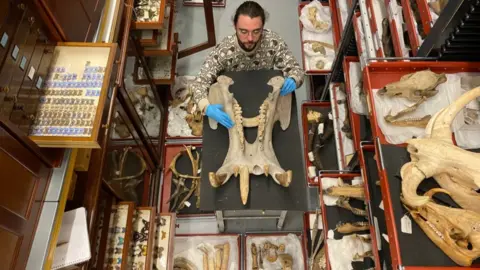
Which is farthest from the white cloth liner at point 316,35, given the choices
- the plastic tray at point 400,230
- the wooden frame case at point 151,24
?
the plastic tray at point 400,230

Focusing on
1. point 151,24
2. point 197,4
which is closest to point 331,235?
point 151,24

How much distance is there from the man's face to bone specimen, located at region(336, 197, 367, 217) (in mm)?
1488

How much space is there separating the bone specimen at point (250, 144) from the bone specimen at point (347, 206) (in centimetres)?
43

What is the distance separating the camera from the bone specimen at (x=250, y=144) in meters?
3.04

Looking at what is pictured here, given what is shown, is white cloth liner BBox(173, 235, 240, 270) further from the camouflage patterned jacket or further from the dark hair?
the dark hair

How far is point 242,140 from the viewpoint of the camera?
3158 mm

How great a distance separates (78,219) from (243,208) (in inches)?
47.6

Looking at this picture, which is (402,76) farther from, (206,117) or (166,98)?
(166,98)

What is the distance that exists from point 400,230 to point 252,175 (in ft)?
4.56

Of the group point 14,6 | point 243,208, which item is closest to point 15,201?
point 14,6

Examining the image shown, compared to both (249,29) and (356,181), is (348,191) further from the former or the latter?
(249,29)

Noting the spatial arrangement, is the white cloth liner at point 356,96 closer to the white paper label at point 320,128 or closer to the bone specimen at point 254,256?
the white paper label at point 320,128

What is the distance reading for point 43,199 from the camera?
2.13 meters

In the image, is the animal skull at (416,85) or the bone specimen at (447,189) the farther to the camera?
the animal skull at (416,85)
